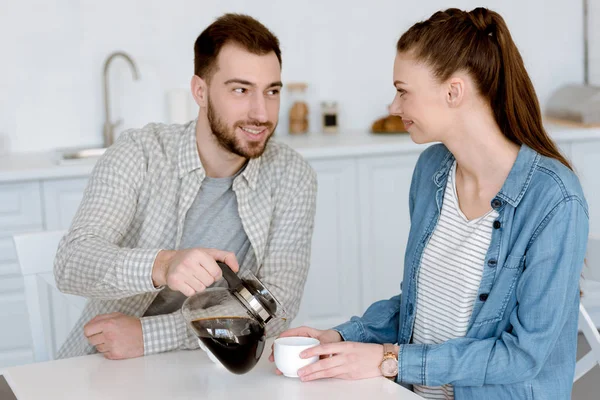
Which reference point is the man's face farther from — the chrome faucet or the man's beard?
the chrome faucet

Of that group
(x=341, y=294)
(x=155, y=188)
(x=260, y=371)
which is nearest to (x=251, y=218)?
(x=155, y=188)

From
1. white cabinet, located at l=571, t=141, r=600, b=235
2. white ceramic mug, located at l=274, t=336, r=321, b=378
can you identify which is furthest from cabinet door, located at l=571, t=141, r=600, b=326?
white ceramic mug, located at l=274, t=336, r=321, b=378

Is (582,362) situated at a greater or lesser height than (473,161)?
lesser

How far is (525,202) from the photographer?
1550mm

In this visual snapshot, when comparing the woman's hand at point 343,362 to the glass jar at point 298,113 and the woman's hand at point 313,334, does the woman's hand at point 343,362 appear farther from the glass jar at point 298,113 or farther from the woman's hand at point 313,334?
the glass jar at point 298,113

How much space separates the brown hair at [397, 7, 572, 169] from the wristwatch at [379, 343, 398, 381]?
450 millimetres

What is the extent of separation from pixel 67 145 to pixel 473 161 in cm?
255

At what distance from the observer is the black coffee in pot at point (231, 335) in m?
1.40

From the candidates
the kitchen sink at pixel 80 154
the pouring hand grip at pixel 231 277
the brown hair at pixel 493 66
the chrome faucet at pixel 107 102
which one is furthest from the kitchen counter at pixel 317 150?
the pouring hand grip at pixel 231 277

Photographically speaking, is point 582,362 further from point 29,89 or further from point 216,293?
point 29,89

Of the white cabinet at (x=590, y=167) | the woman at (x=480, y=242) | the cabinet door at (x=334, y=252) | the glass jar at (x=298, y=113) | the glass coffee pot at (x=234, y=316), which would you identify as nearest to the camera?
the glass coffee pot at (x=234, y=316)

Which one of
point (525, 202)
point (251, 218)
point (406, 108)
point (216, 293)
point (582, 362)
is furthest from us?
point (251, 218)

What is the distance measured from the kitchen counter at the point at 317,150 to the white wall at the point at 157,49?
0.23 meters

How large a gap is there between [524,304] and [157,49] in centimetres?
267
